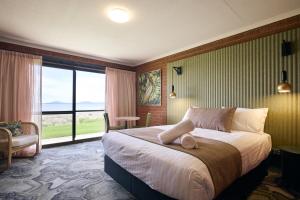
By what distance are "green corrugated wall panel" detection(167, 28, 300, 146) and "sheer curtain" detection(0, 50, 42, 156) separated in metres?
3.61

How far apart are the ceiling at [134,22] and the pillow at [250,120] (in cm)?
151

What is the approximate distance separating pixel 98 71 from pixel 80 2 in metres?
2.96

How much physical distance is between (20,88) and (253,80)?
4721 millimetres

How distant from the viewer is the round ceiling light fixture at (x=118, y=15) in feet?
7.98

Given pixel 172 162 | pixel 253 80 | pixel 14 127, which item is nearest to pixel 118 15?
pixel 172 162

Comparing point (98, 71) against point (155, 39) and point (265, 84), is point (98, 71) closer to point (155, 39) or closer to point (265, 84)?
point (155, 39)

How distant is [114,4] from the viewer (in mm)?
2291

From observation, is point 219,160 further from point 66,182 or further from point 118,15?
point 118,15

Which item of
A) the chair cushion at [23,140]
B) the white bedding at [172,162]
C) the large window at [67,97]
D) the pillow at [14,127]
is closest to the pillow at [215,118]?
the white bedding at [172,162]

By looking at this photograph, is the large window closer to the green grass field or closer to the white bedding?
the green grass field

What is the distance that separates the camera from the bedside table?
2.04m

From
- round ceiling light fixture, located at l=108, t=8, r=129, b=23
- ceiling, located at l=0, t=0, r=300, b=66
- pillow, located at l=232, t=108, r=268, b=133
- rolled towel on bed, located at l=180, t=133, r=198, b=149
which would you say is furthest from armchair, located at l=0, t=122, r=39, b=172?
pillow, located at l=232, t=108, r=268, b=133

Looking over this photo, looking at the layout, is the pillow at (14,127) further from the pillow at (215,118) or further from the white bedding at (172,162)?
the pillow at (215,118)

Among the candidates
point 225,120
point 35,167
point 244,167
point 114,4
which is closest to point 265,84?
point 225,120
